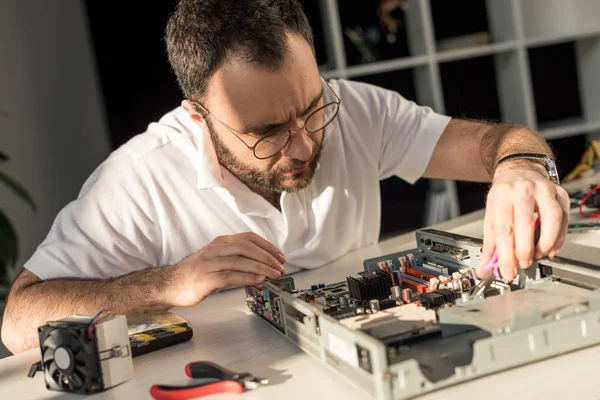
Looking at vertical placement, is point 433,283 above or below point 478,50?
below

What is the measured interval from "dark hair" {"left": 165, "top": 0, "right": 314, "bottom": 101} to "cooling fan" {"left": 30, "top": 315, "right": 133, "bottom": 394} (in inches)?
24.7

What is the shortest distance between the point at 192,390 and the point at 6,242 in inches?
75.0

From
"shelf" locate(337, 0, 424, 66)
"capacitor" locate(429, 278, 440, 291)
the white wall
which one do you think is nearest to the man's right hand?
"capacitor" locate(429, 278, 440, 291)

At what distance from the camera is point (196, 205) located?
1.68 m

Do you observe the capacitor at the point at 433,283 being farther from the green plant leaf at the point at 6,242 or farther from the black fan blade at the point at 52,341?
the green plant leaf at the point at 6,242

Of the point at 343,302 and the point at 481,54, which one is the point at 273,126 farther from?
the point at 481,54

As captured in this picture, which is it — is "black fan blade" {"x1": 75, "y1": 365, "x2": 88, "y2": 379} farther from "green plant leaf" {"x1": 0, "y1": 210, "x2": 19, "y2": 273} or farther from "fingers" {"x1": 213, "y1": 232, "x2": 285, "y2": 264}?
"green plant leaf" {"x1": 0, "y1": 210, "x2": 19, "y2": 273}

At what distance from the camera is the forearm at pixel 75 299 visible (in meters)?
1.33

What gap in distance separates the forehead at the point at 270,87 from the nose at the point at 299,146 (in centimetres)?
5

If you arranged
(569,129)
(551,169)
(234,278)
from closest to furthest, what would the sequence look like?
(234,278) → (551,169) → (569,129)

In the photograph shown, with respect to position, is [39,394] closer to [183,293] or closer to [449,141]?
[183,293]

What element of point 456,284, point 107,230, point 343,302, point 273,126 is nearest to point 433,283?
point 456,284

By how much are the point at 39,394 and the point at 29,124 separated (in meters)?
2.37

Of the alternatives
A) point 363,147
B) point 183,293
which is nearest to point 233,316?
point 183,293
